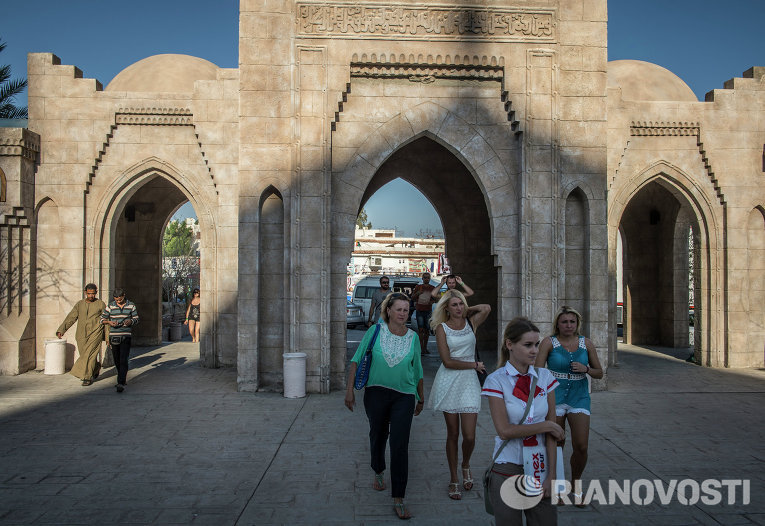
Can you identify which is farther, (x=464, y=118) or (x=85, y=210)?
(x=85, y=210)

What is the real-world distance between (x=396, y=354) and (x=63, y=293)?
9590 mm

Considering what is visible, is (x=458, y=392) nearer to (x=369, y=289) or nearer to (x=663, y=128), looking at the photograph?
(x=663, y=128)

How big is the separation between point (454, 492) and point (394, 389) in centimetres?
113

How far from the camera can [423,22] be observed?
930 cm

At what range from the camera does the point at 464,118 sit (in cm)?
952

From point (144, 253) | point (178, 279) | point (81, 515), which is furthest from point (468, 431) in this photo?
point (178, 279)

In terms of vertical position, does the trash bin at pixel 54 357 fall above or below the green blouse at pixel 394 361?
below

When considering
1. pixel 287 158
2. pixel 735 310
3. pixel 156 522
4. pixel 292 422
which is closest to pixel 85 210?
pixel 287 158

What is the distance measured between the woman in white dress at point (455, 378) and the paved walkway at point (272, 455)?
57cm

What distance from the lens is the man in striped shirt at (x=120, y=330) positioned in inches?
364

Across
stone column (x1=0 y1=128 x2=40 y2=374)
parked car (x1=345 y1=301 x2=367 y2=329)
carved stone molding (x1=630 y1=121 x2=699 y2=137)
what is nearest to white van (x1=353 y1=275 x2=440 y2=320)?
parked car (x1=345 y1=301 x2=367 y2=329)

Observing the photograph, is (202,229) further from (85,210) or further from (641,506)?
(641,506)

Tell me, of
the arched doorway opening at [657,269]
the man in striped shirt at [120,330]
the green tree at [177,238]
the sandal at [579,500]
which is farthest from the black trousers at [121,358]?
the green tree at [177,238]

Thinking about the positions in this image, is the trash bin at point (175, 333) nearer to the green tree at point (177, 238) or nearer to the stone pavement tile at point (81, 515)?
the stone pavement tile at point (81, 515)
